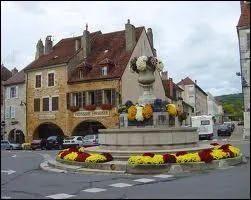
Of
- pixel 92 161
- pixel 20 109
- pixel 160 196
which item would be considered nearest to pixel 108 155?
pixel 92 161

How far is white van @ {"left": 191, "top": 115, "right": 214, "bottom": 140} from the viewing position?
46125 millimetres

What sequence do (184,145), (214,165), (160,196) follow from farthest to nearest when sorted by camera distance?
1. (184,145)
2. (214,165)
3. (160,196)

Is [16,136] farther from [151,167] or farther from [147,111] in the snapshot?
[151,167]

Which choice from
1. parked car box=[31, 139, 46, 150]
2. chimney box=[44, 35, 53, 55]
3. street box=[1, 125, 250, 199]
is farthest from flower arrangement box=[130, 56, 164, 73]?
chimney box=[44, 35, 53, 55]

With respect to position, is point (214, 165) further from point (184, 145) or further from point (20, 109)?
point (20, 109)

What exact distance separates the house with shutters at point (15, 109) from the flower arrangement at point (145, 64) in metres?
30.5

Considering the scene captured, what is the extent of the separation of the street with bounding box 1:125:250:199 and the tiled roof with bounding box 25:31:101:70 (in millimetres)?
31541

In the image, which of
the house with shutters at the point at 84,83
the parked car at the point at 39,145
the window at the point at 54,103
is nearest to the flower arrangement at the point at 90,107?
the house with shutters at the point at 84,83

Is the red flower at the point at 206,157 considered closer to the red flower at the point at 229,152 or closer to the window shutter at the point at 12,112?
the red flower at the point at 229,152

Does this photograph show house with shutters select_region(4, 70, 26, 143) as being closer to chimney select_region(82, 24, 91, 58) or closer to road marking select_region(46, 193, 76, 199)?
chimney select_region(82, 24, 91, 58)

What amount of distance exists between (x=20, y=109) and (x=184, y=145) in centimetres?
3394

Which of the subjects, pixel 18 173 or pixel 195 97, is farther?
pixel 195 97

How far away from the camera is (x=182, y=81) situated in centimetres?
9450

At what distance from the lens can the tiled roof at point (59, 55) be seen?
45.5 m
